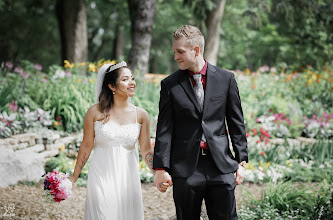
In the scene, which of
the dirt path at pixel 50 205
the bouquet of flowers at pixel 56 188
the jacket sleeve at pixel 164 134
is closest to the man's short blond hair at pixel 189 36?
the jacket sleeve at pixel 164 134

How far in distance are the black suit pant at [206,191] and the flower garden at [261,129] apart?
1387mm

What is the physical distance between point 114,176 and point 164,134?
757 mm

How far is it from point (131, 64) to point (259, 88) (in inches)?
134

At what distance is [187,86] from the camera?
2561 millimetres

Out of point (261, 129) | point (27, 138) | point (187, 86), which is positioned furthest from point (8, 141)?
point (261, 129)

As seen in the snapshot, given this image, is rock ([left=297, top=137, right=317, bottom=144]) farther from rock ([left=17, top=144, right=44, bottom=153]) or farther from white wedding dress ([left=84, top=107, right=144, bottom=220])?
white wedding dress ([left=84, top=107, right=144, bottom=220])

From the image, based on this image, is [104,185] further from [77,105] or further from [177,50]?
[77,105]

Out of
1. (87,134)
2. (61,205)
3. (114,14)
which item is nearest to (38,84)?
(61,205)

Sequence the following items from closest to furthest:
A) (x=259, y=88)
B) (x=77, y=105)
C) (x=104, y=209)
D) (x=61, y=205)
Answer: (x=104, y=209) → (x=61, y=205) → (x=77, y=105) → (x=259, y=88)

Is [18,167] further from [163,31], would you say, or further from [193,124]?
[163,31]

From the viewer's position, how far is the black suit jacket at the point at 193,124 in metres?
Answer: 2.51

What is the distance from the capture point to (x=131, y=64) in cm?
844

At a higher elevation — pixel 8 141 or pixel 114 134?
pixel 114 134

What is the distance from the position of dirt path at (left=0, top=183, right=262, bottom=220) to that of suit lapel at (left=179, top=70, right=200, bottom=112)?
175cm
